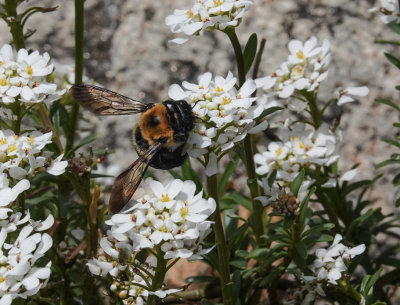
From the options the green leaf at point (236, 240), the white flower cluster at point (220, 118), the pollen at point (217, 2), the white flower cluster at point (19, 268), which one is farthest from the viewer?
the green leaf at point (236, 240)

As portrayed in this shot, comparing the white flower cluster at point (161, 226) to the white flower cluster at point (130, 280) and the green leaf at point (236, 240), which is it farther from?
the green leaf at point (236, 240)

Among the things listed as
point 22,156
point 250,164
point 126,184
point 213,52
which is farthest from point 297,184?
point 213,52

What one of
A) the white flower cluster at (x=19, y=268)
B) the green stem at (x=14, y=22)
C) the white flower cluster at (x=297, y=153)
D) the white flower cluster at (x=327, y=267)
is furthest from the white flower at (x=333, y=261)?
the green stem at (x=14, y=22)

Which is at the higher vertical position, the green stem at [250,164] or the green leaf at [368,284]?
the green stem at [250,164]

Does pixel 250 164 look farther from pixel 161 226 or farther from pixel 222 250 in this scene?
pixel 161 226

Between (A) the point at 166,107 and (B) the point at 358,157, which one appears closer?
(A) the point at 166,107

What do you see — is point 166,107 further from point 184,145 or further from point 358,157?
point 358,157

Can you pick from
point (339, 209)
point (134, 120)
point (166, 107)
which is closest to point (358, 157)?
point (339, 209)
